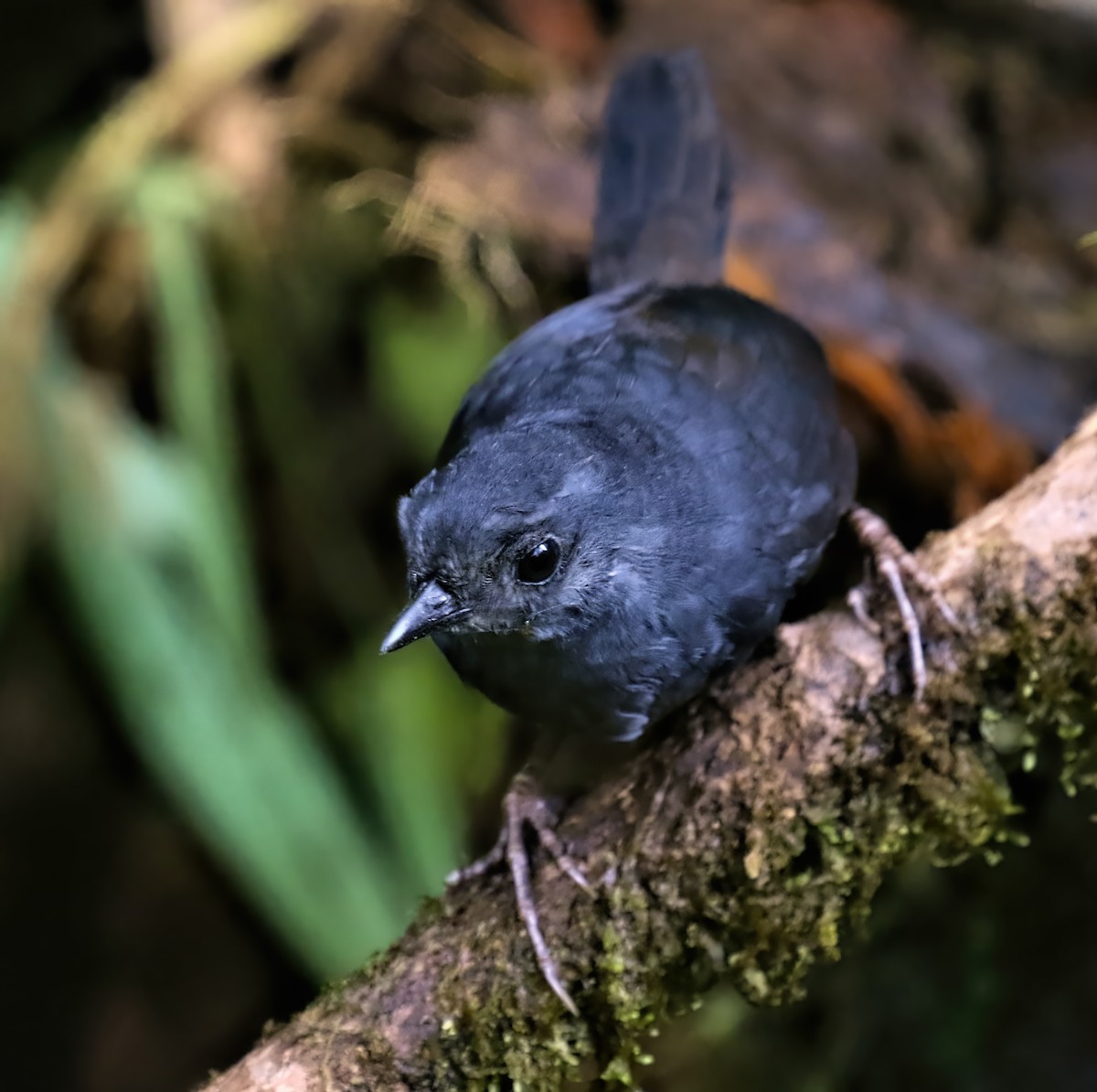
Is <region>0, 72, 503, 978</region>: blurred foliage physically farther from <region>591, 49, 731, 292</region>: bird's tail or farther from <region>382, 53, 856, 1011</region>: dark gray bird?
<region>382, 53, 856, 1011</region>: dark gray bird

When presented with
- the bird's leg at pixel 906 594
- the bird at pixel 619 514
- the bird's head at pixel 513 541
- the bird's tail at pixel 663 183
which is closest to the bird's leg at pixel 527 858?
the bird at pixel 619 514

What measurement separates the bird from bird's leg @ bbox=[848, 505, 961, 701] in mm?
33

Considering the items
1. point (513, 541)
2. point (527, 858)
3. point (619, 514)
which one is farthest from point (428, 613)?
point (527, 858)

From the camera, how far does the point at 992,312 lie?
3311 mm

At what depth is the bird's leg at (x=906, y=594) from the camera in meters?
1.98

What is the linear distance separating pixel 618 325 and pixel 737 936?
134 centimetres

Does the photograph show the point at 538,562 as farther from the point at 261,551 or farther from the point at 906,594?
the point at 261,551

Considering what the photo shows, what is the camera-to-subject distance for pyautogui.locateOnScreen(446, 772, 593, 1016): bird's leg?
1.98 meters

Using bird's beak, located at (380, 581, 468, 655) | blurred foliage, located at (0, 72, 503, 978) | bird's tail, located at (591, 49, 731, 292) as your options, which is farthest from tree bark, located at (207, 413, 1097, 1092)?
blurred foliage, located at (0, 72, 503, 978)

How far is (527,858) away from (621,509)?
734 millimetres

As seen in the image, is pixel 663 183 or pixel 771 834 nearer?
pixel 771 834

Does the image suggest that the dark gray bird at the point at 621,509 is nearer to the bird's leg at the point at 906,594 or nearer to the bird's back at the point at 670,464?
the bird's back at the point at 670,464

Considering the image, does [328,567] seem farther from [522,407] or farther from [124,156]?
[522,407]

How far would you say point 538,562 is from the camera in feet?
6.57
